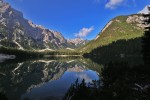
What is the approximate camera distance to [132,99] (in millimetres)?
21234

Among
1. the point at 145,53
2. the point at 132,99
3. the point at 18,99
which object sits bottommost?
the point at 18,99

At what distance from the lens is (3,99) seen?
2328cm

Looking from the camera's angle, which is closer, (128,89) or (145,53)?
(128,89)

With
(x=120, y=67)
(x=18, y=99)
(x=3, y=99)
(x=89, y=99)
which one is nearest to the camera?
(x=3, y=99)

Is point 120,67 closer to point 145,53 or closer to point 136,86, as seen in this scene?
point 145,53

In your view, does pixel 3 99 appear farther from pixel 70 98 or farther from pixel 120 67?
pixel 120 67

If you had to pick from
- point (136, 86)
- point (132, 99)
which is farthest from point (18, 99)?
point (132, 99)

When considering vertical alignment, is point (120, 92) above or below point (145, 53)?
below

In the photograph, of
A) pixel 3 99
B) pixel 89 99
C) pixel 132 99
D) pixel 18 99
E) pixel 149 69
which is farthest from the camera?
pixel 18 99

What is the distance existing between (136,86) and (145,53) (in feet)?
55.9

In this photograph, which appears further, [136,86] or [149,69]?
[149,69]

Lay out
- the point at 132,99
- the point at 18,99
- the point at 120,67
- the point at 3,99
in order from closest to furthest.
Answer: the point at 132,99
the point at 3,99
the point at 120,67
the point at 18,99

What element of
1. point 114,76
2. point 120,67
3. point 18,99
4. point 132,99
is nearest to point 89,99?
point 132,99

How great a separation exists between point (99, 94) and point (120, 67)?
1744 centimetres
